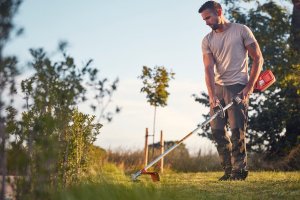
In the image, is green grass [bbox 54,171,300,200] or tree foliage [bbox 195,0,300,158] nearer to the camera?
green grass [bbox 54,171,300,200]

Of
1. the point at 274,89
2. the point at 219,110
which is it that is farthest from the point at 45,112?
the point at 274,89

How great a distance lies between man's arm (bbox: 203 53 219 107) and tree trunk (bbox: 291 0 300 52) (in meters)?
7.07

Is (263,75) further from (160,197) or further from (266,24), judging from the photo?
(266,24)

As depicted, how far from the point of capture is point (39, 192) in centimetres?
321

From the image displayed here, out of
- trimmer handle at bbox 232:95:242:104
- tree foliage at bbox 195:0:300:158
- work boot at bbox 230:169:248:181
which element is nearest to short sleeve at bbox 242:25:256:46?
trimmer handle at bbox 232:95:242:104

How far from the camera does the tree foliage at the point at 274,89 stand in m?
13.2

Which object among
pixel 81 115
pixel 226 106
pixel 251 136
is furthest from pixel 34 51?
pixel 251 136

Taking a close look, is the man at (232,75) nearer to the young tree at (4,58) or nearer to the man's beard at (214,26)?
the man's beard at (214,26)

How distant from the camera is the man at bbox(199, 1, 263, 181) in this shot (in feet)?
22.0

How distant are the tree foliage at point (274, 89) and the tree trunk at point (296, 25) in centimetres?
6

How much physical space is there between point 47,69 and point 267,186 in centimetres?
344

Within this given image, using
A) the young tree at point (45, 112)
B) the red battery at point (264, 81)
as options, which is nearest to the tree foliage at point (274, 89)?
the red battery at point (264, 81)

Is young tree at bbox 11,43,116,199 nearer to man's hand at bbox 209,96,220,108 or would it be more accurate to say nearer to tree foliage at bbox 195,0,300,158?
man's hand at bbox 209,96,220,108

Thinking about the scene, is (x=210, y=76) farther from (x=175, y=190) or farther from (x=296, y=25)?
(x=296, y=25)
